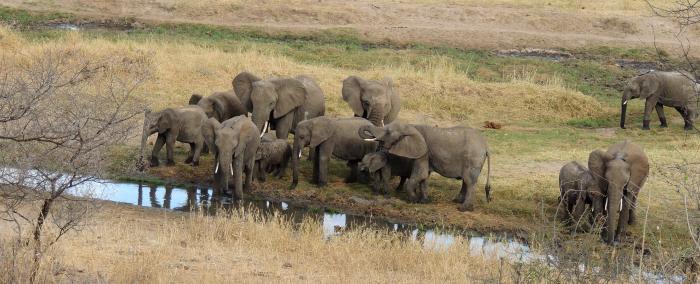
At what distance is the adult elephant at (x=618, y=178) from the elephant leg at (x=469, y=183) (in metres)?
1.78

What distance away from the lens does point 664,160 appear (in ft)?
68.4

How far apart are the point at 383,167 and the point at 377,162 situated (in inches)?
8.3

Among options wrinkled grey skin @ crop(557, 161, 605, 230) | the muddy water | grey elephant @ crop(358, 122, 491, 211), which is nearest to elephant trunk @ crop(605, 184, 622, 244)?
wrinkled grey skin @ crop(557, 161, 605, 230)

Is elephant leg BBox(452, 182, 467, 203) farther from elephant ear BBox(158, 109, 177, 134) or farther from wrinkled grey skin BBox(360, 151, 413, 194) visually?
elephant ear BBox(158, 109, 177, 134)

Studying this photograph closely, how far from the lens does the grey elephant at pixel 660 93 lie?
25062 mm

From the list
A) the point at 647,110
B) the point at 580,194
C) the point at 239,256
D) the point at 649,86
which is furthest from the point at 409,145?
the point at 649,86

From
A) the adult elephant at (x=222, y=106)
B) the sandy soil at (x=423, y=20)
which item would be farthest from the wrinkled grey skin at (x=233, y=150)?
the sandy soil at (x=423, y=20)

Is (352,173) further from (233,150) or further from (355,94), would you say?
(355,94)

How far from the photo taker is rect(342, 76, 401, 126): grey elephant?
20.6 m

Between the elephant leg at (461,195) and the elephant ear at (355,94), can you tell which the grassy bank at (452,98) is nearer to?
the elephant leg at (461,195)

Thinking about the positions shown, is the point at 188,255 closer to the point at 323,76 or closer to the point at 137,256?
the point at 137,256

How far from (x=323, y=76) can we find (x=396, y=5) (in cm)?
1579

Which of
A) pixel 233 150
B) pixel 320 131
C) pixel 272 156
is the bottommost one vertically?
pixel 272 156

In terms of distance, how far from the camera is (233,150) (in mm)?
17391
